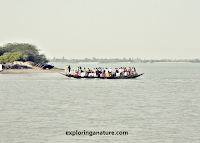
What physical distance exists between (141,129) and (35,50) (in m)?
145

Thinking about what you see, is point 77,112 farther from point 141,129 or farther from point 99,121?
point 141,129

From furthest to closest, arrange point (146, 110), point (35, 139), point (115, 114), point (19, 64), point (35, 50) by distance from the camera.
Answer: point (35, 50)
point (19, 64)
point (146, 110)
point (115, 114)
point (35, 139)

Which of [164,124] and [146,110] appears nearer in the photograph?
[164,124]

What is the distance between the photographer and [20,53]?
136 meters

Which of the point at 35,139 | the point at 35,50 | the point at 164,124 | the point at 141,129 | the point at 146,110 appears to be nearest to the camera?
the point at 35,139

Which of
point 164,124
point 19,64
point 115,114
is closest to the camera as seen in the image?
point 164,124

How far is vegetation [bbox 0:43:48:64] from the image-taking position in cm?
13325

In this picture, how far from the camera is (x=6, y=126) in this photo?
76.9 feet

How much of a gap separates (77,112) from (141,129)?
8.74 meters

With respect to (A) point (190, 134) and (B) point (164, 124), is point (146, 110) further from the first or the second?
(A) point (190, 134)

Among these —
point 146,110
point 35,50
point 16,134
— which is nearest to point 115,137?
point 16,134

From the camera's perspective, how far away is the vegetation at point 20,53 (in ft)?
437

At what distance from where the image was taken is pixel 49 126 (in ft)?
76.9

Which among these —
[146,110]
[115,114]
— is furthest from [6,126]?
[146,110]
